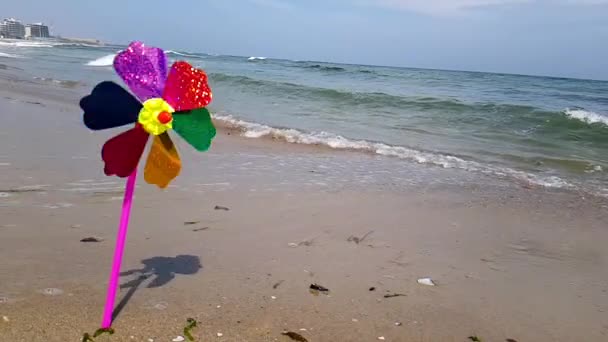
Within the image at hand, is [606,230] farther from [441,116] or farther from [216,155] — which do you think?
[441,116]

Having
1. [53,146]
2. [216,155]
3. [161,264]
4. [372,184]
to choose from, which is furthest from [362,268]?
[53,146]

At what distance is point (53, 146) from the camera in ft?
19.4

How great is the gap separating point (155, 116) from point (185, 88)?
6.7 inches

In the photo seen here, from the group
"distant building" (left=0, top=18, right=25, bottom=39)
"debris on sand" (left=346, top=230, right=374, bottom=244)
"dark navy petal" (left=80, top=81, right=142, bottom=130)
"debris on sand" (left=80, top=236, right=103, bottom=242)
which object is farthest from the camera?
"distant building" (left=0, top=18, right=25, bottom=39)

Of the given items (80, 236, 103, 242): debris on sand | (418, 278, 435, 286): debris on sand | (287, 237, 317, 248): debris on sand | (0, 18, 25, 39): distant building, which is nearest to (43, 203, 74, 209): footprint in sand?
(80, 236, 103, 242): debris on sand

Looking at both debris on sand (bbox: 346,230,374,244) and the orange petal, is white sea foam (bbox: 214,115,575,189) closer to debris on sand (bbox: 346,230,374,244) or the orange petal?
debris on sand (bbox: 346,230,374,244)

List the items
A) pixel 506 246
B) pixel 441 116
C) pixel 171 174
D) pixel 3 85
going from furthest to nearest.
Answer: pixel 441 116 < pixel 3 85 < pixel 506 246 < pixel 171 174

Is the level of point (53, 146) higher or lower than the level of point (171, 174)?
lower

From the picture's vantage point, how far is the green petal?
2176 mm

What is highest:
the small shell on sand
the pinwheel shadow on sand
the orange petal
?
the orange petal

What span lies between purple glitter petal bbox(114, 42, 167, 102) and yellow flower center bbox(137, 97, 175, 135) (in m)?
0.06

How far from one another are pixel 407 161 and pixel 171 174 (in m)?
5.56

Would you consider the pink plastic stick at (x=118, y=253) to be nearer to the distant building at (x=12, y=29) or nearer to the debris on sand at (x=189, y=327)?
the debris on sand at (x=189, y=327)

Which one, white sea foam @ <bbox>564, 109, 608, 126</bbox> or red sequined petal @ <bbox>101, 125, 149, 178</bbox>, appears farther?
white sea foam @ <bbox>564, 109, 608, 126</bbox>
